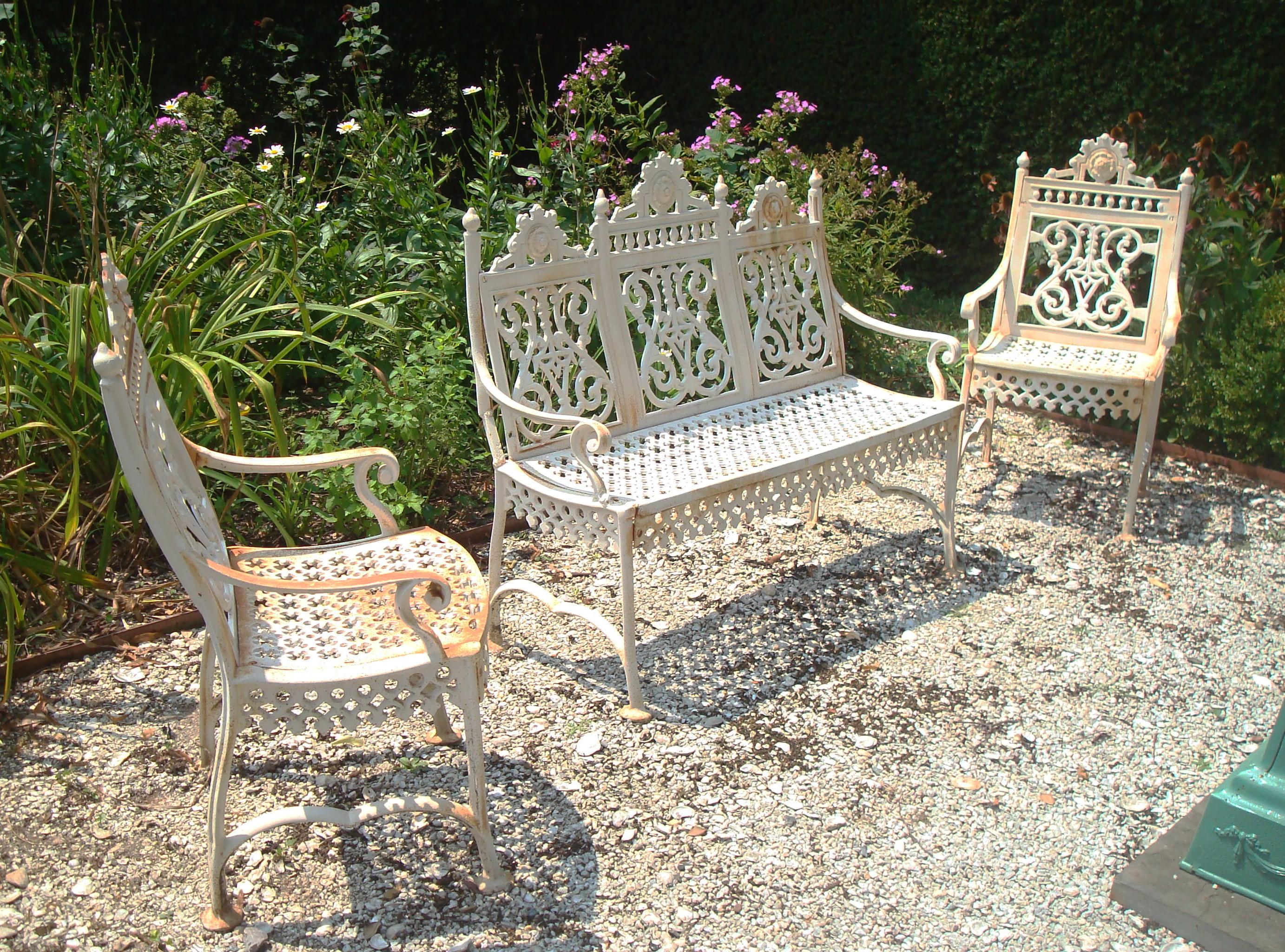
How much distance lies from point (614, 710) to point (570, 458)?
787 mm

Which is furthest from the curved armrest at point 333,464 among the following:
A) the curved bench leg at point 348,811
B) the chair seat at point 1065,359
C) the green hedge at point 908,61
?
the green hedge at point 908,61

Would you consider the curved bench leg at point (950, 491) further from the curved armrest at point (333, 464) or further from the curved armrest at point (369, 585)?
the curved armrest at point (369, 585)

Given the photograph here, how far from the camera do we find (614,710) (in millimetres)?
3258

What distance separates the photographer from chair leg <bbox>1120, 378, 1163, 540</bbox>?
4301 millimetres

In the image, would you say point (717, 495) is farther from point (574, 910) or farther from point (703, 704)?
point (574, 910)

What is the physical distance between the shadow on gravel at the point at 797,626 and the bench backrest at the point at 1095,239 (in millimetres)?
1215

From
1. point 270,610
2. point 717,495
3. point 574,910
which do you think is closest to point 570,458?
point 717,495

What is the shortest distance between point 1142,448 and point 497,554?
101 inches

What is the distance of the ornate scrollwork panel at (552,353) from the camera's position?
11.1ft

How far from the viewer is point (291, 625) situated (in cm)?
255

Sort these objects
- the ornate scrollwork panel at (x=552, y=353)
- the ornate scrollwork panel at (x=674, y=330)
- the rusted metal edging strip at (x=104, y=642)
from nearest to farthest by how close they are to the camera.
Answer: the rusted metal edging strip at (x=104, y=642), the ornate scrollwork panel at (x=552, y=353), the ornate scrollwork panel at (x=674, y=330)

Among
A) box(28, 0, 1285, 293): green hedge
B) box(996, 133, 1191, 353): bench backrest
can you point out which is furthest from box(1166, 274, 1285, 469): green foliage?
box(28, 0, 1285, 293): green hedge

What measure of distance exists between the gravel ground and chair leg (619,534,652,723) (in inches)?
2.1

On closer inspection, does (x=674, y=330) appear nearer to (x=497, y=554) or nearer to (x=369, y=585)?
(x=497, y=554)
